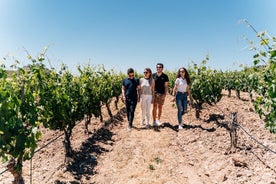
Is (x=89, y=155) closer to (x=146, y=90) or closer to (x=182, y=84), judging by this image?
(x=146, y=90)

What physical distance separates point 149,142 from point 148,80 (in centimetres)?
197

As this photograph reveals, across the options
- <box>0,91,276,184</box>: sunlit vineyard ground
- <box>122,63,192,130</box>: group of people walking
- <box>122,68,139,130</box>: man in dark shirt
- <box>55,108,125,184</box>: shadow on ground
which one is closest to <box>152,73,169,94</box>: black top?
<box>122,63,192,130</box>: group of people walking

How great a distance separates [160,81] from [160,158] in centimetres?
284

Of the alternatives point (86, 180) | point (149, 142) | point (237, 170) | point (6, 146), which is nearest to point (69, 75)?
point (149, 142)

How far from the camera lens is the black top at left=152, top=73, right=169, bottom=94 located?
8711mm

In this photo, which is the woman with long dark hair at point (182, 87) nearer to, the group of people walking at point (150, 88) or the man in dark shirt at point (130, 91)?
the group of people walking at point (150, 88)

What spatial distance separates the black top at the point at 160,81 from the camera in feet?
28.6

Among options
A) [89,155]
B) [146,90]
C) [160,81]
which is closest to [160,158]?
[89,155]

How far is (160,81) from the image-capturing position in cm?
873

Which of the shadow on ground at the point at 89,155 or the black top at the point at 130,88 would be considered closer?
the shadow on ground at the point at 89,155

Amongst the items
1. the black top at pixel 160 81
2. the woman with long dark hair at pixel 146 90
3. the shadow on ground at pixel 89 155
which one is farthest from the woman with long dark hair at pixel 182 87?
the shadow on ground at pixel 89 155

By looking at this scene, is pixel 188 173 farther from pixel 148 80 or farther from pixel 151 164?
pixel 148 80

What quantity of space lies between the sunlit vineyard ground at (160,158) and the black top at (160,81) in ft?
4.56

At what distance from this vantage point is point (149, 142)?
7.91 m
